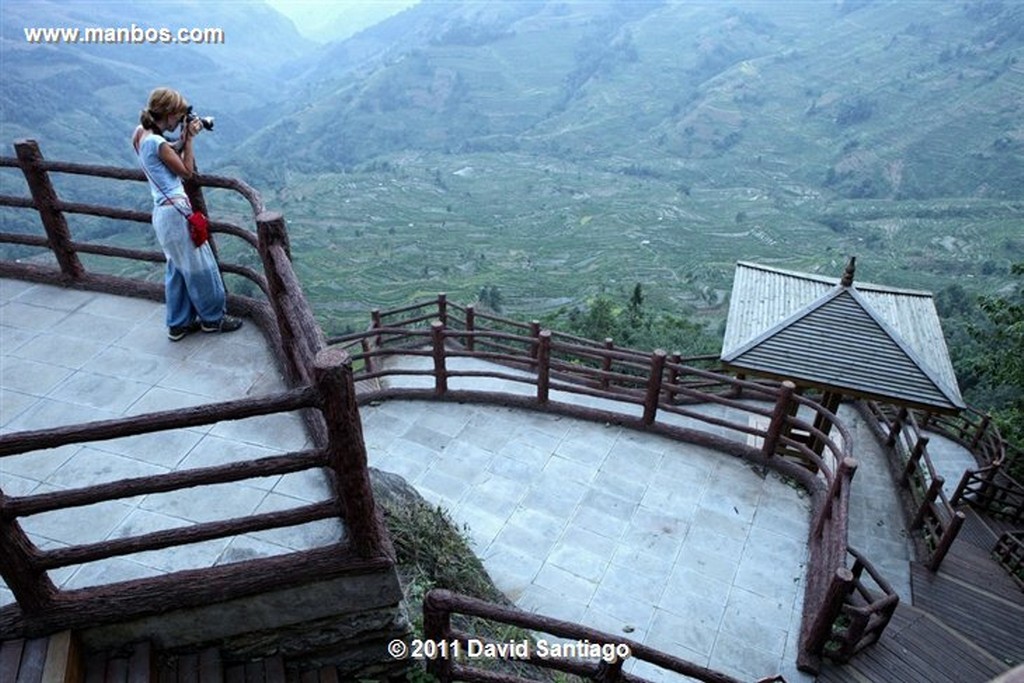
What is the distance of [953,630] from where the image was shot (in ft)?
17.7

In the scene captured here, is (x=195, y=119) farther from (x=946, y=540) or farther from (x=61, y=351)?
(x=946, y=540)

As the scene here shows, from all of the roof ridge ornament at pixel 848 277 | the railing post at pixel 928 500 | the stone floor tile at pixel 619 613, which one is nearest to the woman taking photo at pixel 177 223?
the stone floor tile at pixel 619 613

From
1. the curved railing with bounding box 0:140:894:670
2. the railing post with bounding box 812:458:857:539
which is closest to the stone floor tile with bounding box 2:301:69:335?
the curved railing with bounding box 0:140:894:670

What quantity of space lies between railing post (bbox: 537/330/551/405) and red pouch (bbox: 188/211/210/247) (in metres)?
3.33

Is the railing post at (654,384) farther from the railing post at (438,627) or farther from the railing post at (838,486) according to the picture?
the railing post at (438,627)

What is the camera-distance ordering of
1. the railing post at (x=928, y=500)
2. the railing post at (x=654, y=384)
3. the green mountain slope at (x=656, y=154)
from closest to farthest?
1. the railing post at (x=654, y=384)
2. the railing post at (x=928, y=500)
3. the green mountain slope at (x=656, y=154)

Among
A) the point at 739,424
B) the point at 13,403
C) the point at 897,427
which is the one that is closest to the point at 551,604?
the point at 739,424

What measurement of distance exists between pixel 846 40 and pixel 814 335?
136 metres

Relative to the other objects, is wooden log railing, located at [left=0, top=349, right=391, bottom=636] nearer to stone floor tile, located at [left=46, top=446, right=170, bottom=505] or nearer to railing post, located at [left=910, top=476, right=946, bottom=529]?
stone floor tile, located at [left=46, top=446, right=170, bottom=505]

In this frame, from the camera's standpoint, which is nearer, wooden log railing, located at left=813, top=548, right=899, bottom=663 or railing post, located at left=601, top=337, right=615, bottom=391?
wooden log railing, located at left=813, top=548, right=899, bottom=663

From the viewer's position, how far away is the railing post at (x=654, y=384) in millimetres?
6113

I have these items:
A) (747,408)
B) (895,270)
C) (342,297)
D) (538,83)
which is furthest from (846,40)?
(747,408)

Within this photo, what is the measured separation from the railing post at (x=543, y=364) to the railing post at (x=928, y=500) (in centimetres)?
433

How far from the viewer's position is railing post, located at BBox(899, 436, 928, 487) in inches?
306
